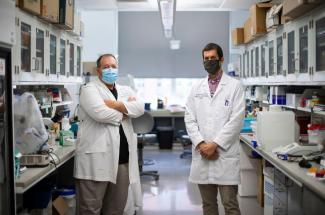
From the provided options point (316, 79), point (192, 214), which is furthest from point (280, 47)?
point (192, 214)

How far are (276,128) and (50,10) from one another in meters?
2.10

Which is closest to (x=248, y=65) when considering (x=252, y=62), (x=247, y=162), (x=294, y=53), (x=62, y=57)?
(x=252, y=62)

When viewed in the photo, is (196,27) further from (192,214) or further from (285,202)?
(285,202)

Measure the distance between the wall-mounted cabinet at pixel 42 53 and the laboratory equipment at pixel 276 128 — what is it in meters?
1.86

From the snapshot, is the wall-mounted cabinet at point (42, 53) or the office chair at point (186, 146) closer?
the wall-mounted cabinet at point (42, 53)

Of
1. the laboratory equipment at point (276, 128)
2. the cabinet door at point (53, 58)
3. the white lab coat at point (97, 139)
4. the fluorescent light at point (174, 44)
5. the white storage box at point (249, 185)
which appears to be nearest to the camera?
the white lab coat at point (97, 139)

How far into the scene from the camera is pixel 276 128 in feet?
10.8

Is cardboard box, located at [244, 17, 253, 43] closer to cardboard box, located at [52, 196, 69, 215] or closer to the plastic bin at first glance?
cardboard box, located at [52, 196, 69, 215]

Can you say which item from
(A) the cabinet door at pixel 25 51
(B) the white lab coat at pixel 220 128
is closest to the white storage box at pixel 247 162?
(B) the white lab coat at pixel 220 128

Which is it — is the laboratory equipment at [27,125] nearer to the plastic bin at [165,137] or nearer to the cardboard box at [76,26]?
the cardboard box at [76,26]

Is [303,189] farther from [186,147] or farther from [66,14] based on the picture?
[186,147]

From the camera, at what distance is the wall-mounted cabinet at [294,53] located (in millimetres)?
2865

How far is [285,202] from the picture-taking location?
3051 millimetres

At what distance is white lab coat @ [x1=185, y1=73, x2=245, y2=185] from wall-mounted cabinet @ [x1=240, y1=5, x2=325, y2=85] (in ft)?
1.90
